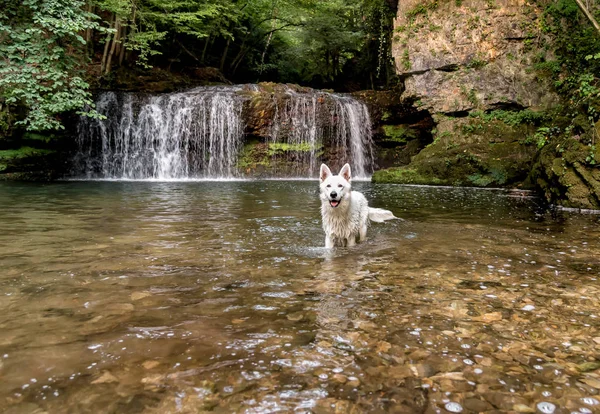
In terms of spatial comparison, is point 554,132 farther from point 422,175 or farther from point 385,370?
point 385,370

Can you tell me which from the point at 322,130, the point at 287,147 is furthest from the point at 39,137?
the point at 322,130

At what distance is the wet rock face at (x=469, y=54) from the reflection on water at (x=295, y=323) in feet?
46.3

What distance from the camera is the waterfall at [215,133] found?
20.2 meters

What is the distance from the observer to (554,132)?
41.6 ft

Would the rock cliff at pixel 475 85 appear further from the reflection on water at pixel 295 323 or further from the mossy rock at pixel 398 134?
the reflection on water at pixel 295 323

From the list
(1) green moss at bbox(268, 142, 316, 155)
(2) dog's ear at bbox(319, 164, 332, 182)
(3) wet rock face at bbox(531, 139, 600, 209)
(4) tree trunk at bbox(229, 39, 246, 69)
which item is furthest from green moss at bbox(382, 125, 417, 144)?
(2) dog's ear at bbox(319, 164, 332, 182)

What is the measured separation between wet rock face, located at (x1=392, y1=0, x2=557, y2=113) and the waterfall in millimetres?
4262

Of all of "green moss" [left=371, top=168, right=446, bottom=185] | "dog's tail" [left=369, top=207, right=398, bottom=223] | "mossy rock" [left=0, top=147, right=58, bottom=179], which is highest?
"mossy rock" [left=0, top=147, right=58, bottom=179]

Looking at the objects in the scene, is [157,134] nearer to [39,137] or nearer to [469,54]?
[39,137]

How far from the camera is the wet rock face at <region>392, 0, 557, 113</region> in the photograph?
17.8 m

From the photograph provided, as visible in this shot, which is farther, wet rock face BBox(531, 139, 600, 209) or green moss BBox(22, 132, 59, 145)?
green moss BBox(22, 132, 59, 145)

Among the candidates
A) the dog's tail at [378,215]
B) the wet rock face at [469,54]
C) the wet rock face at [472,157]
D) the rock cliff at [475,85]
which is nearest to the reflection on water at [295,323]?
the dog's tail at [378,215]

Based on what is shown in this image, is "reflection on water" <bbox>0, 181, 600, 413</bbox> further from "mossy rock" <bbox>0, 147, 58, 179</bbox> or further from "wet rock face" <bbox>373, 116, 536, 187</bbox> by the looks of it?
"mossy rock" <bbox>0, 147, 58, 179</bbox>

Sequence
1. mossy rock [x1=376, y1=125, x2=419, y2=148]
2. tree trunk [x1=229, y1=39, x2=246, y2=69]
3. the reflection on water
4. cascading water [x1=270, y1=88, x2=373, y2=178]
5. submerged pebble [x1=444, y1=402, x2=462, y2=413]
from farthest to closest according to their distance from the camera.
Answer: tree trunk [x1=229, y1=39, x2=246, y2=69] → mossy rock [x1=376, y1=125, x2=419, y2=148] → cascading water [x1=270, y1=88, x2=373, y2=178] → the reflection on water → submerged pebble [x1=444, y1=402, x2=462, y2=413]
